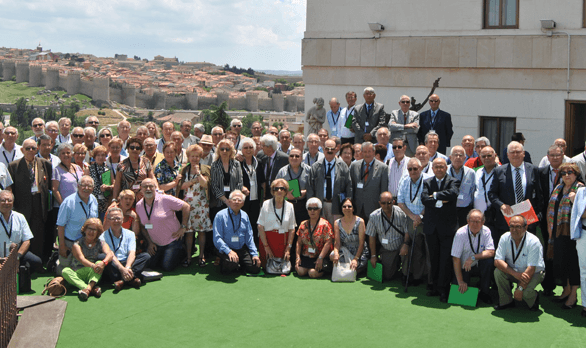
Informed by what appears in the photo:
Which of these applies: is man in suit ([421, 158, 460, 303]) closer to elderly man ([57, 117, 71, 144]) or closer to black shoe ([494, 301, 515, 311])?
black shoe ([494, 301, 515, 311])

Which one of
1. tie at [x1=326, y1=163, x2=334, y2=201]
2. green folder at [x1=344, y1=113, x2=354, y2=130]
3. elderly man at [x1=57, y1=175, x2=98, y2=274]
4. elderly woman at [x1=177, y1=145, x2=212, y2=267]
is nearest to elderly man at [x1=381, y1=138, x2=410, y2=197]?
tie at [x1=326, y1=163, x2=334, y2=201]

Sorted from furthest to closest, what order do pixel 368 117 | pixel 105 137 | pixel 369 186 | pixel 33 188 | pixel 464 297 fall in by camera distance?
pixel 368 117, pixel 105 137, pixel 369 186, pixel 33 188, pixel 464 297

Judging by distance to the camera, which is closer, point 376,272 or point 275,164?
point 376,272

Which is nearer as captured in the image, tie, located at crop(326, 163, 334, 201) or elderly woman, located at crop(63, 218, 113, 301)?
elderly woman, located at crop(63, 218, 113, 301)

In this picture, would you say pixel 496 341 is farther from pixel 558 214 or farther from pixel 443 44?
pixel 443 44

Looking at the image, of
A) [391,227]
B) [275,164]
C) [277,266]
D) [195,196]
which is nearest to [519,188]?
[391,227]

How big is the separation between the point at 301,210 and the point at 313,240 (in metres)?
0.58

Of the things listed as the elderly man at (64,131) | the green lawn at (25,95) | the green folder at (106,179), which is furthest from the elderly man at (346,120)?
the green lawn at (25,95)

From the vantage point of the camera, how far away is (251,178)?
25.6ft

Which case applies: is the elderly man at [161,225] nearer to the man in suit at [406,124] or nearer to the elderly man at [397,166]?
the elderly man at [397,166]

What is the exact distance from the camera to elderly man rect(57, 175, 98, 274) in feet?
22.5

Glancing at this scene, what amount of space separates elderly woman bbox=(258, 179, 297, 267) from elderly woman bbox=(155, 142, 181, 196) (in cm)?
120

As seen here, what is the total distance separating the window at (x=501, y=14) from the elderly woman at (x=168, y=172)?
5.93 m

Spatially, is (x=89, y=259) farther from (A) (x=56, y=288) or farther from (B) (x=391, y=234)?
(B) (x=391, y=234)
